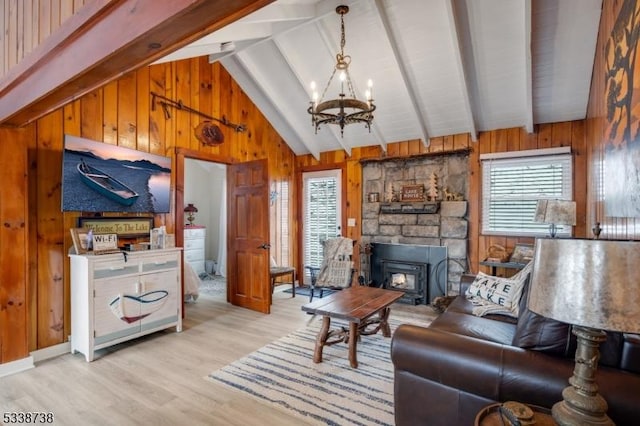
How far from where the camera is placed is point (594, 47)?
125 inches

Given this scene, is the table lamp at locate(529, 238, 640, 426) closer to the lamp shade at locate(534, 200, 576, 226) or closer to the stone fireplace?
the lamp shade at locate(534, 200, 576, 226)

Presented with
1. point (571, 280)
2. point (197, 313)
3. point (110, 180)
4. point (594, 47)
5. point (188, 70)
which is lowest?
point (197, 313)

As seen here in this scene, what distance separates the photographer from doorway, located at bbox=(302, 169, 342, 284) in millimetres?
5855

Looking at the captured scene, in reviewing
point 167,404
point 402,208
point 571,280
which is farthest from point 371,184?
point 571,280

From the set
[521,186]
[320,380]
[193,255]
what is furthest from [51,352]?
[521,186]

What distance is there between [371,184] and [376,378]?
11.1 ft

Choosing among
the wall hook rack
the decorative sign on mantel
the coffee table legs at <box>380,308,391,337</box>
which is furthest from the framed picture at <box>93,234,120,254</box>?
the decorative sign on mantel

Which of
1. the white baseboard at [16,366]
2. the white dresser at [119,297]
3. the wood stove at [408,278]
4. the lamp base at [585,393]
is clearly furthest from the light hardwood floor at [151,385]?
the wood stove at [408,278]

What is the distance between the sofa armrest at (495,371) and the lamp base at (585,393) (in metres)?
0.33

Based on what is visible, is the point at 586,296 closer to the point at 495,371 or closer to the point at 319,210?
the point at 495,371

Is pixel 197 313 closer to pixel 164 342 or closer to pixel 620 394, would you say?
pixel 164 342

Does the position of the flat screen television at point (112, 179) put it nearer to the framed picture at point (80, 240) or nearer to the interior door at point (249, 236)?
the framed picture at point (80, 240)

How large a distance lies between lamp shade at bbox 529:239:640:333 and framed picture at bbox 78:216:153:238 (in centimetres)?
376

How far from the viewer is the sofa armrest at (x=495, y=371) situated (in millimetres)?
1298
